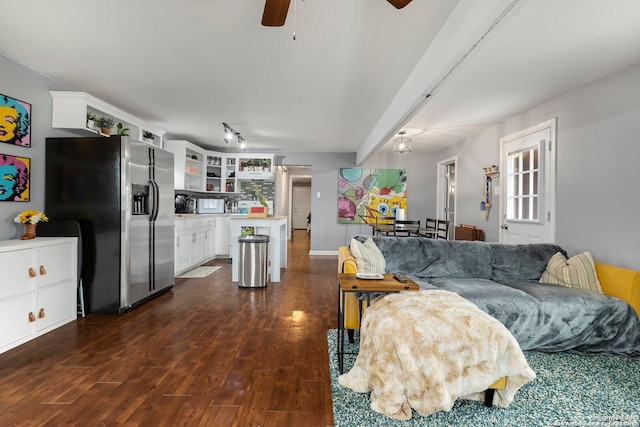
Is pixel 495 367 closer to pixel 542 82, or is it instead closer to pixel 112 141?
pixel 542 82

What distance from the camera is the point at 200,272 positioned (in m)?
5.38

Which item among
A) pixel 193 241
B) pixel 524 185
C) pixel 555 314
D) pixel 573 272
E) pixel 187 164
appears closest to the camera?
pixel 555 314

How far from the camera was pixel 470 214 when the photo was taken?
557 cm

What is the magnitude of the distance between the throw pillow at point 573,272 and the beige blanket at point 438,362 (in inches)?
62.2

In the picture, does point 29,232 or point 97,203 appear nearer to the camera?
point 29,232

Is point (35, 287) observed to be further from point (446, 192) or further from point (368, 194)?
point (446, 192)

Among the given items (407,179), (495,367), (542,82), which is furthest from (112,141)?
(407,179)

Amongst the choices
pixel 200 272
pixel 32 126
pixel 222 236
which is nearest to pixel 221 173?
pixel 222 236

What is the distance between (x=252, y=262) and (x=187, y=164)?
3.07 m

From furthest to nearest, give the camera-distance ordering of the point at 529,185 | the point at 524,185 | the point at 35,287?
the point at 524,185 < the point at 529,185 < the point at 35,287

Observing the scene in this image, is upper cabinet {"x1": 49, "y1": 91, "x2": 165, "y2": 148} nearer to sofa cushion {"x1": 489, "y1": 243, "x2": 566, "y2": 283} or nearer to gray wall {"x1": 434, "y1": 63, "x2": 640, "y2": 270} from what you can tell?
sofa cushion {"x1": 489, "y1": 243, "x2": 566, "y2": 283}

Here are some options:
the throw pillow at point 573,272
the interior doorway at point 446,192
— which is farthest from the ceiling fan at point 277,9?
the interior doorway at point 446,192

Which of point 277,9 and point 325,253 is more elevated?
point 277,9

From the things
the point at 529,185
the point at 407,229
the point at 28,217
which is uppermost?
the point at 529,185
